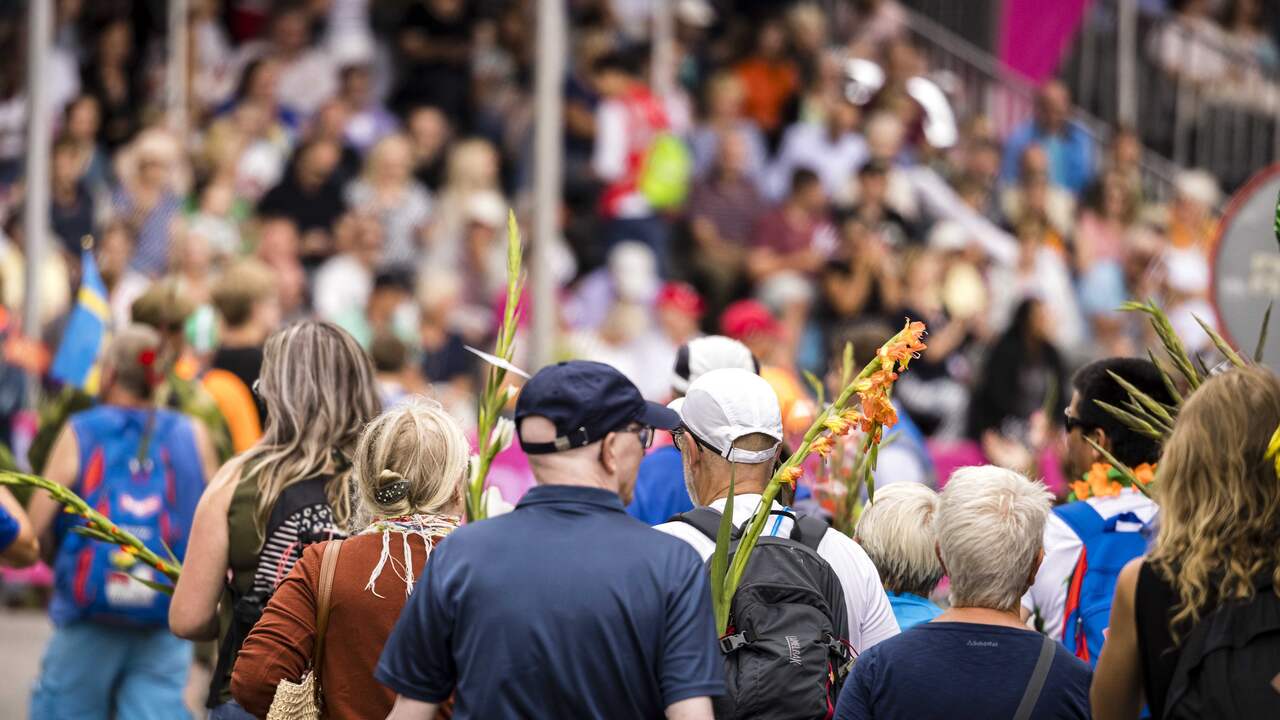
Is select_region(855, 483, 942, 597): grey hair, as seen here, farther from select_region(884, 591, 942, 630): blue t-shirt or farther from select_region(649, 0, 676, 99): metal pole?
select_region(649, 0, 676, 99): metal pole

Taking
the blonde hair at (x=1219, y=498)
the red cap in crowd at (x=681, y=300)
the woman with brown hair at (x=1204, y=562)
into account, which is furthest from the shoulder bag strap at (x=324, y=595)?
the red cap in crowd at (x=681, y=300)

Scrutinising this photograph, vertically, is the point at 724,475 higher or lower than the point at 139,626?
higher

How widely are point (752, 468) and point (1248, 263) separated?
2.44m

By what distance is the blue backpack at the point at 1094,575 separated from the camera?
4.97 m

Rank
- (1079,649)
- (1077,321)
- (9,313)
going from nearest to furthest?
(1079,649) → (9,313) → (1077,321)

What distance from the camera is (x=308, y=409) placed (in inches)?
202

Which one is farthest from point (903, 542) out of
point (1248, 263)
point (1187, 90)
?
point (1187, 90)

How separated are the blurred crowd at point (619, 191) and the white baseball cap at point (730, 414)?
670cm

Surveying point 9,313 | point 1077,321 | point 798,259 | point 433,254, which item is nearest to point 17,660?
point 9,313

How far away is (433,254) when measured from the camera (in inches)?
528

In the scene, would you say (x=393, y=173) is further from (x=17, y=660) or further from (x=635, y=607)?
(x=635, y=607)

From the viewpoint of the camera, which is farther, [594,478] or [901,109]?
[901,109]

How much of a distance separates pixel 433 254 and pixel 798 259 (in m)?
2.64

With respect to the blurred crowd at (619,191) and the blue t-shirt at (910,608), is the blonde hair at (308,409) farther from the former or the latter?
the blurred crowd at (619,191)
